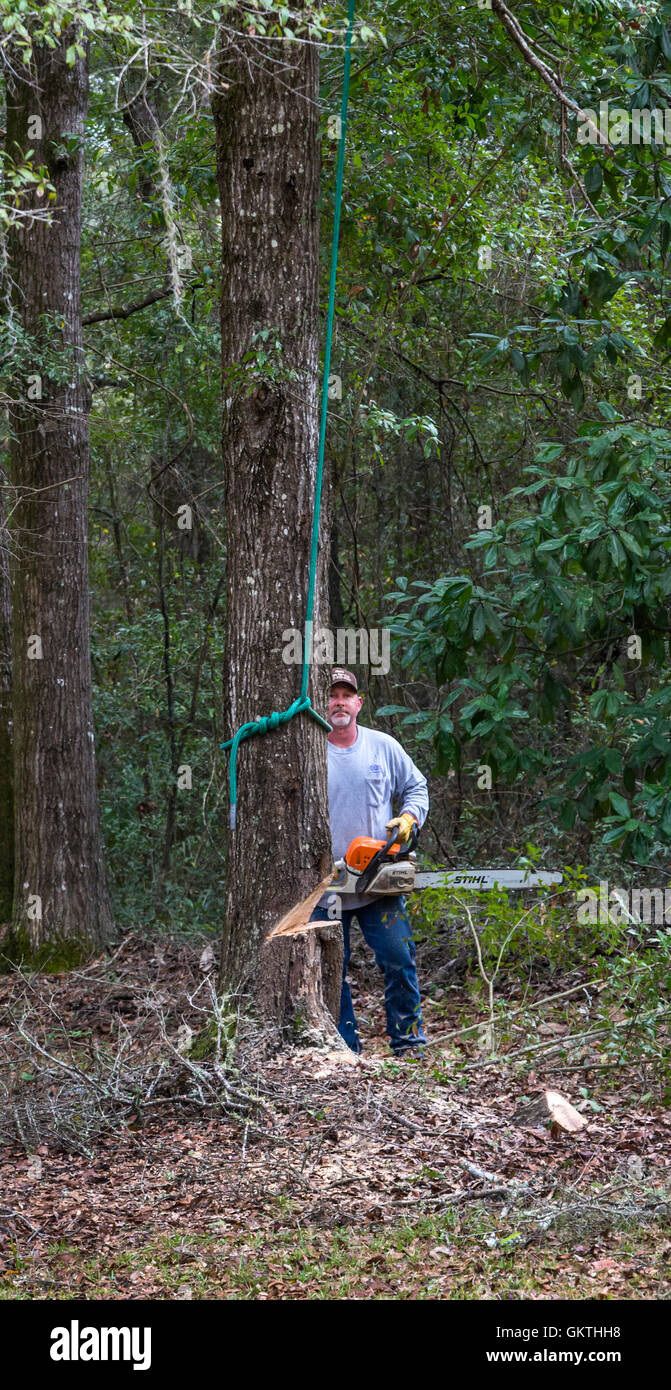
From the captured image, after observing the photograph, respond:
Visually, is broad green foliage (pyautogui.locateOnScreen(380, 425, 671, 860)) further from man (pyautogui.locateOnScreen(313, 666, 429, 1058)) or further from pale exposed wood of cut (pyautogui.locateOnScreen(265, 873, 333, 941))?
pale exposed wood of cut (pyautogui.locateOnScreen(265, 873, 333, 941))

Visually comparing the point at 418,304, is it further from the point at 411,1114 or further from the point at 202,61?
the point at 411,1114

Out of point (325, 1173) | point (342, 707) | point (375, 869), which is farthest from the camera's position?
point (342, 707)

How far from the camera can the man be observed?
6.30 meters

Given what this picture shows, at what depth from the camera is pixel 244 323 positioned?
5.29 metres

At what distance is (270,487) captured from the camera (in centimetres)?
523

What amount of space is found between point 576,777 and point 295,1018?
106 inches

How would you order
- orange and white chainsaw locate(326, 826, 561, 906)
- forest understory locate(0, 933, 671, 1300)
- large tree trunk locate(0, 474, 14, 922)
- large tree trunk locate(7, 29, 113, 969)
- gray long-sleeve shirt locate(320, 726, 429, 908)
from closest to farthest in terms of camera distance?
forest understory locate(0, 933, 671, 1300)
orange and white chainsaw locate(326, 826, 561, 906)
gray long-sleeve shirt locate(320, 726, 429, 908)
large tree trunk locate(7, 29, 113, 969)
large tree trunk locate(0, 474, 14, 922)

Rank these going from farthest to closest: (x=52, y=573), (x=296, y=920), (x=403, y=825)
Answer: (x=52, y=573)
(x=403, y=825)
(x=296, y=920)

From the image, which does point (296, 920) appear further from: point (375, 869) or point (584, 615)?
point (584, 615)

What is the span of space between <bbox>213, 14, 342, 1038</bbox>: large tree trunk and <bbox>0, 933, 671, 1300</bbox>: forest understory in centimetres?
50

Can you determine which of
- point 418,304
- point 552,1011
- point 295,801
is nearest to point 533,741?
point 418,304

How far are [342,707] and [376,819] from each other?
636 millimetres

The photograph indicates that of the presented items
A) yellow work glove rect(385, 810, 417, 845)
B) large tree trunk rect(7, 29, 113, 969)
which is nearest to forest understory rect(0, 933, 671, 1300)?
yellow work glove rect(385, 810, 417, 845)

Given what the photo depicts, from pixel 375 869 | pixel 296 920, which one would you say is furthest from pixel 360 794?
pixel 296 920
